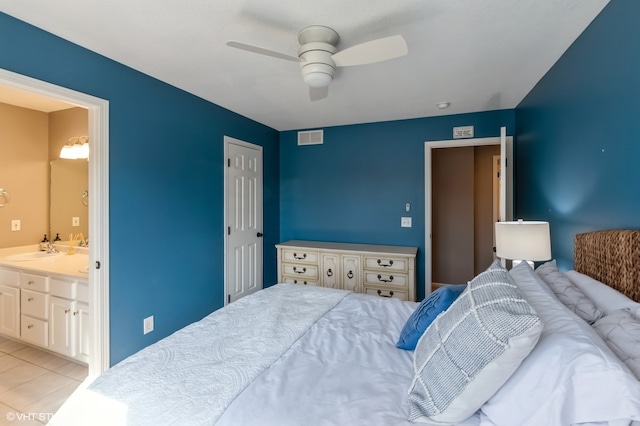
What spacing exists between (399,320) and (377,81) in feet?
6.27

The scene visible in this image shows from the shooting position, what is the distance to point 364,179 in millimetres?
3943

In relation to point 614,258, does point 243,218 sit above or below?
above

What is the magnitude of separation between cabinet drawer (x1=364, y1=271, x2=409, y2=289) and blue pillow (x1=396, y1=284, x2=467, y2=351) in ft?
6.25

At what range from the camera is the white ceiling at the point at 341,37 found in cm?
159

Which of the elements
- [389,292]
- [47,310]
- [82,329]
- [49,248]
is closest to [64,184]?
[49,248]

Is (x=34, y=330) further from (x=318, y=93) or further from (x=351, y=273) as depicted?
(x=318, y=93)

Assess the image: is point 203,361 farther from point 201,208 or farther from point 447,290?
point 201,208

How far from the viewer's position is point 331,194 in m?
4.11

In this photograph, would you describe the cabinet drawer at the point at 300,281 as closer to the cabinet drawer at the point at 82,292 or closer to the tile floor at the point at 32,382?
the cabinet drawer at the point at 82,292

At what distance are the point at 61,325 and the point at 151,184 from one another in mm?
1404

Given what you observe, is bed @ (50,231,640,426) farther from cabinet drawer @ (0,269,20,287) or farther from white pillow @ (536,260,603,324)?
cabinet drawer @ (0,269,20,287)

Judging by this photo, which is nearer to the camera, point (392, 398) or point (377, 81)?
point (392, 398)

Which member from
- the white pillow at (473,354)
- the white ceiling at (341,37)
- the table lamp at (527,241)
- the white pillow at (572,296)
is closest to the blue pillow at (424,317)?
the white pillow at (473,354)

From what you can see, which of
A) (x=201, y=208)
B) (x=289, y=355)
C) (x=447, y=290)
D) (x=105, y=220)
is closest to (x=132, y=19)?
(x=105, y=220)
